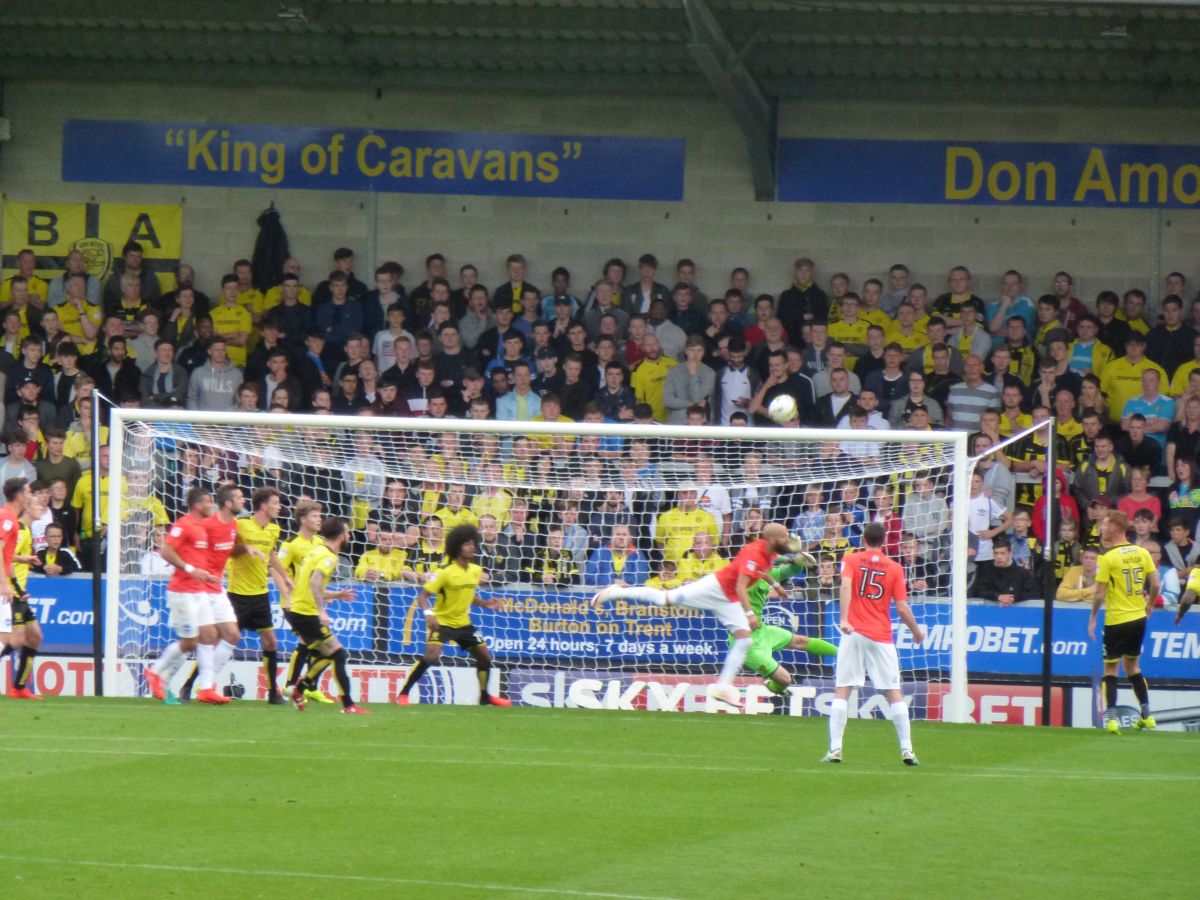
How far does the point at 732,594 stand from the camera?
47.4ft

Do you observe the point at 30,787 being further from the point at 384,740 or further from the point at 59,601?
the point at 59,601

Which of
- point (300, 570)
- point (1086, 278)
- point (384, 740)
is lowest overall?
point (384, 740)

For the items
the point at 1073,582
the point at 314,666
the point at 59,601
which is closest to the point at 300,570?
the point at 314,666

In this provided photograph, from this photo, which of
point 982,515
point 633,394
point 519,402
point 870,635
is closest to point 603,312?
point 633,394

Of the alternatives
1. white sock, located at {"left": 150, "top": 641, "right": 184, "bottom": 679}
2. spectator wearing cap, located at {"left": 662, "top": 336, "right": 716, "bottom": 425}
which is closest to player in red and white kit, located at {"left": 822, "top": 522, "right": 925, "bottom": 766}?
white sock, located at {"left": 150, "top": 641, "right": 184, "bottom": 679}

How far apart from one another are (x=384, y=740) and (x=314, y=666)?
2386 mm

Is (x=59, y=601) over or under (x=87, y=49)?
under

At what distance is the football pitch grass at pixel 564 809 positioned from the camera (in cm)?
735

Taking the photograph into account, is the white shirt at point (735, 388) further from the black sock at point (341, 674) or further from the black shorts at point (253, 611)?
the black sock at point (341, 674)

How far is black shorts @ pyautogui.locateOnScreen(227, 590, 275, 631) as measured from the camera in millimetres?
14102

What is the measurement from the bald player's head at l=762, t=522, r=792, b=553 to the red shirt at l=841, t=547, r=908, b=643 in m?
3.18

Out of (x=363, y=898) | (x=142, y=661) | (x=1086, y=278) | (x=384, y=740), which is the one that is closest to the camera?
(x=363, y=898)

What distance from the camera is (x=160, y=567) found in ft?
52.5

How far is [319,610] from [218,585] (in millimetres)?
799
